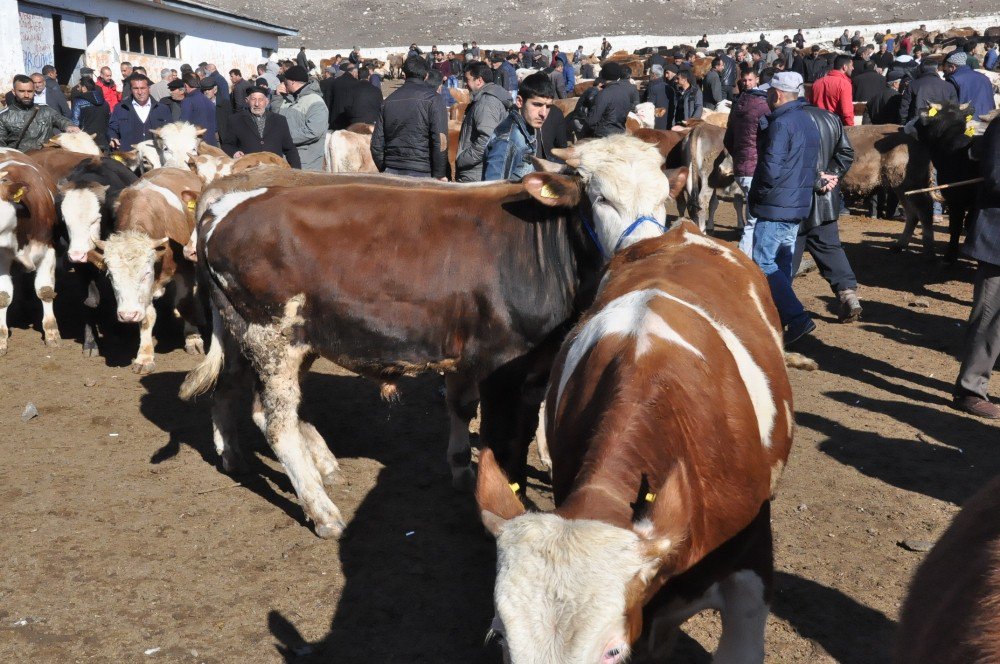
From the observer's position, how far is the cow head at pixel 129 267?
7.59 metres

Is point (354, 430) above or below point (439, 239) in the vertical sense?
below

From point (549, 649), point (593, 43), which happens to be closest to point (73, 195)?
point (549, 649)

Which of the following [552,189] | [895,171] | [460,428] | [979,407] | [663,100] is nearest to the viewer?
[552,189]

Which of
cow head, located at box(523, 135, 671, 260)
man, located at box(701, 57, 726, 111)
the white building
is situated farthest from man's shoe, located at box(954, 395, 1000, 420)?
the white building

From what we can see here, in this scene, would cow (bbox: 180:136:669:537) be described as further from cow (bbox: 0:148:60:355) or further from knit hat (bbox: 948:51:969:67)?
knit hat (bbox: 948:51:969:67)

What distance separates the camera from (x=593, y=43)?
1989 inches

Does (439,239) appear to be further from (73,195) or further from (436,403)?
(73,195)

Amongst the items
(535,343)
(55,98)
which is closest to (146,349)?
(535,343)

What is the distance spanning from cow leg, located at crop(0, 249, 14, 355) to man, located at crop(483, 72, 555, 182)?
484 centimetres

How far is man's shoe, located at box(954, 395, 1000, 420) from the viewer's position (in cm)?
620

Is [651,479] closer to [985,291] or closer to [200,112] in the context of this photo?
[985,291]

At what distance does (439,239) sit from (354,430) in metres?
2.16

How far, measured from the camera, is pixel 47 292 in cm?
880

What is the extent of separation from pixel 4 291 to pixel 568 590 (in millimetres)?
8011
